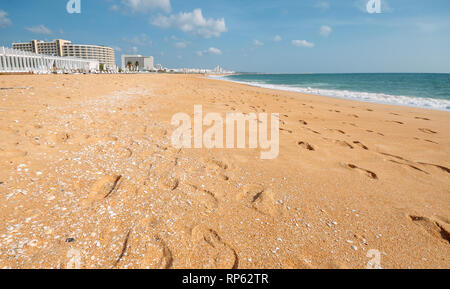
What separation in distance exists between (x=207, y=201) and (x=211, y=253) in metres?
0.64

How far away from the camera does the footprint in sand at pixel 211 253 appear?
58.9 inches

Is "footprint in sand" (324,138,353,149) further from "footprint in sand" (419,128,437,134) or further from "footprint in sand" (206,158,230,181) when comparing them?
"footprint in sand" (419,128,437,134)

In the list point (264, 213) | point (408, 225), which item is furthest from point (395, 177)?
point (264, 213)

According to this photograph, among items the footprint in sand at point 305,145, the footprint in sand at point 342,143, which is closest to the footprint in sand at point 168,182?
the footprint in sand at point 305,145

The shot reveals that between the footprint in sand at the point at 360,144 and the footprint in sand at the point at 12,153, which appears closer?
the footprint in sand at the point at 12,153

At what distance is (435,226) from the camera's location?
1.90 meters

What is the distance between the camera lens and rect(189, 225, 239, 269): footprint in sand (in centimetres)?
150

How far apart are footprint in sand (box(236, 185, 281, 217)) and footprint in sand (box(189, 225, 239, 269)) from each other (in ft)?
1.78

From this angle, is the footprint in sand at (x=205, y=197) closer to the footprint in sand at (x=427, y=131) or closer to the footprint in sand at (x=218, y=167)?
the footprint in sand at (x=218, y=167)

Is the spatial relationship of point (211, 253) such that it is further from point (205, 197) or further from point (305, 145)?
point (305, 145)

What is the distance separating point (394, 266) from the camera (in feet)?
5.04

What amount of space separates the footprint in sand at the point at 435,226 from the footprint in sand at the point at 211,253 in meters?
1.79

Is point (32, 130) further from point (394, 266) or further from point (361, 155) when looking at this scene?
point (361, 155)
